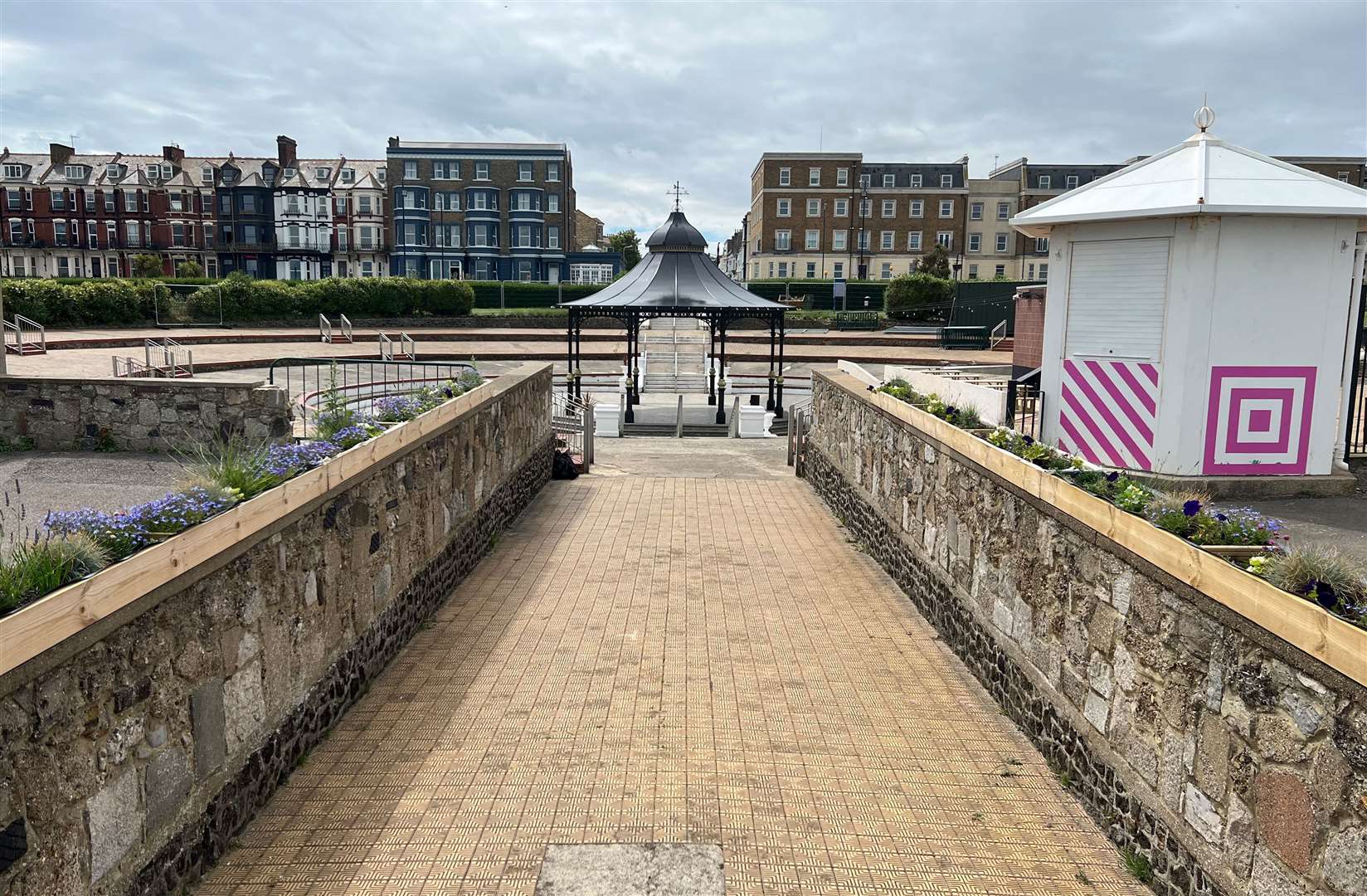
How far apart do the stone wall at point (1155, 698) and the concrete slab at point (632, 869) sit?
6.27ft

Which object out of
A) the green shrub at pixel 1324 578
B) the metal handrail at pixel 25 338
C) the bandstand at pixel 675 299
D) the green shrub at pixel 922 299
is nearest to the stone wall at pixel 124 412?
the bandstand at pixel 675 299

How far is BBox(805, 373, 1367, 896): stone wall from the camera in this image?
10.3ft

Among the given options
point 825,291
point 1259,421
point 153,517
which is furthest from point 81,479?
point 825,291

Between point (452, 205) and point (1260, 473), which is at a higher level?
point (452, 205)

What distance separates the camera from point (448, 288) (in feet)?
143

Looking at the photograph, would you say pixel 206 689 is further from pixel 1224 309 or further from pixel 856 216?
pixel 856 216

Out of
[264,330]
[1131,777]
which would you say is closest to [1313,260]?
[1131,777]

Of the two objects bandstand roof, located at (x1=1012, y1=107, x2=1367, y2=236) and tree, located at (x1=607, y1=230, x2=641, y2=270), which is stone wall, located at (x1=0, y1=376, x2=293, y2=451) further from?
tree, located at (x1=607, y1=230, x2=641, y2=270)

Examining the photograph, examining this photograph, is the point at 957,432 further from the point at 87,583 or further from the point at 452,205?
the point at 452,205

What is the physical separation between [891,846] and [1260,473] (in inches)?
263

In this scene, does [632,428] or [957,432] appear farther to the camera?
[632,428]

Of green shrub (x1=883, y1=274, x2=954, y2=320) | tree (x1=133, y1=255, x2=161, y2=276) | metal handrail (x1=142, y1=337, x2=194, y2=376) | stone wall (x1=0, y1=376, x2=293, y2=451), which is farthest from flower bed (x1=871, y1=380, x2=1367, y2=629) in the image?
tree (x1=133, y1=255, x2=161, y2=276)

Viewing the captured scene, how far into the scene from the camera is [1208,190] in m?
8.76

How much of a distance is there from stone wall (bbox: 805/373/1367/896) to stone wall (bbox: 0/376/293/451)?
997 cm
